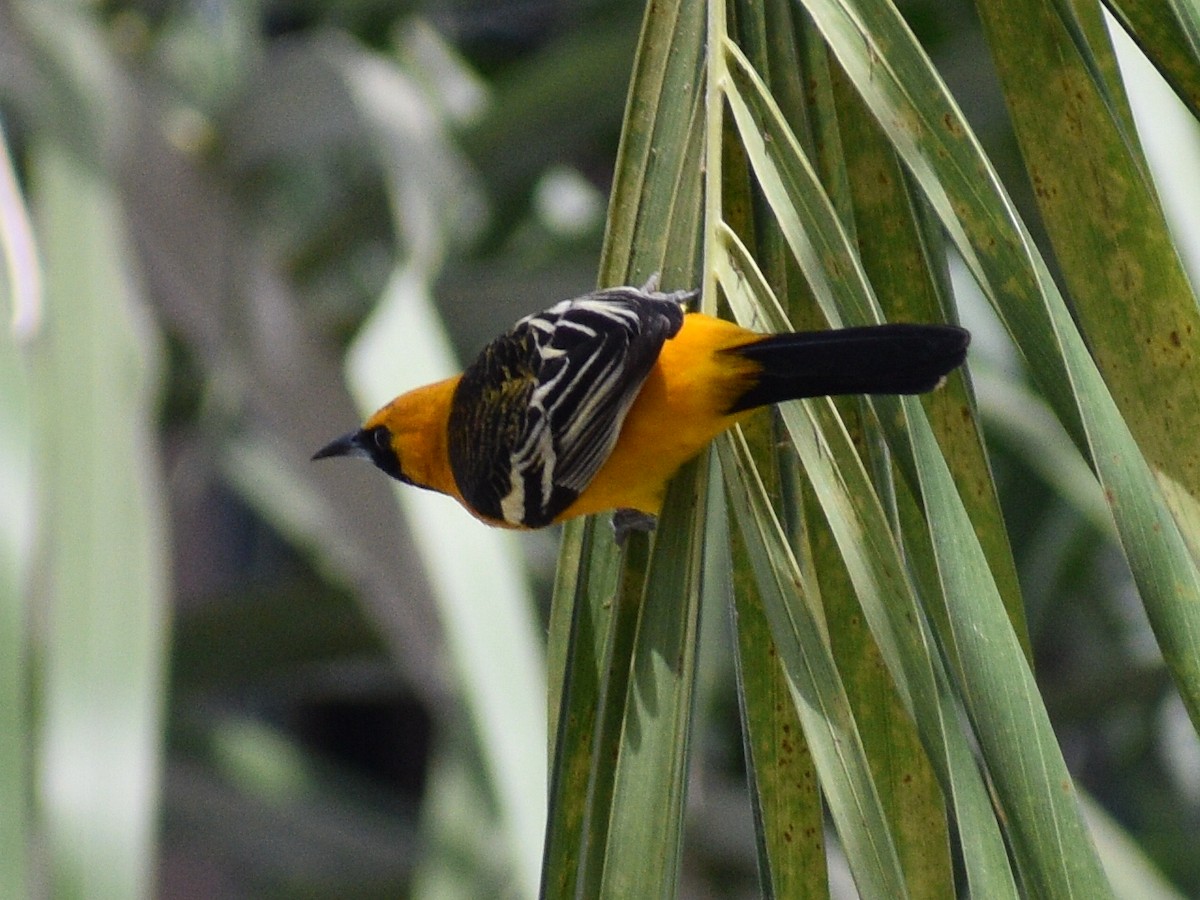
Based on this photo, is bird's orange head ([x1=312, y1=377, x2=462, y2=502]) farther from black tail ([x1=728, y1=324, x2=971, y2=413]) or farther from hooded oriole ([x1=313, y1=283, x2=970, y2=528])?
black tail ([x1=728, y1=324, x2=971, y2=413])

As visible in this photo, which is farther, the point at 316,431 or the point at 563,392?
the point at 316,431

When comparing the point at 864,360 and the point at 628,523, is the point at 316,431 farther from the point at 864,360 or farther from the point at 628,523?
the point at 864,360

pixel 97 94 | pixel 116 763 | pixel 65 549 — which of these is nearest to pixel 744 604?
pixel 116 763

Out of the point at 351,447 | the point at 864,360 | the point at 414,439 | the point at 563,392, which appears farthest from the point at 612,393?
the point at 351,447

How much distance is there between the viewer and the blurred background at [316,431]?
1.56 metres

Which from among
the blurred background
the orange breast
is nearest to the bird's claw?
the orange breast

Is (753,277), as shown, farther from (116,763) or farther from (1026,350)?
(116,763)

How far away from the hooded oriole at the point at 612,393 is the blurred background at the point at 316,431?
39 centimetres

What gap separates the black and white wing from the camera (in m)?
1.21

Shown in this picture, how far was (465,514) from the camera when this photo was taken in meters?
1.96

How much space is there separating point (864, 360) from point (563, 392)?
0.41 meters

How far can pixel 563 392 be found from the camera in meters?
1.28

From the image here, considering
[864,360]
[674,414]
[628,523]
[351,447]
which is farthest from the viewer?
[351,447]

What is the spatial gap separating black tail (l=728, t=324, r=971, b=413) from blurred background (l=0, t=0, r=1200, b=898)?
654 mm
